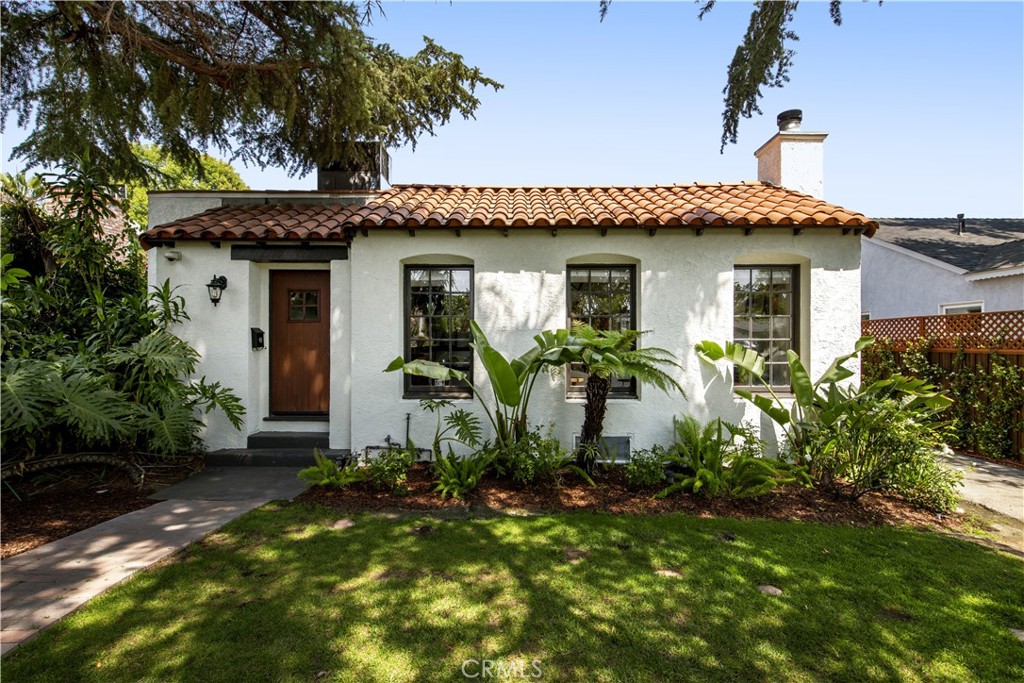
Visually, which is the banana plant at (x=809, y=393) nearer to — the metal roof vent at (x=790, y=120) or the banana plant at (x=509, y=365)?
the banana plant at (x=509, y=365)

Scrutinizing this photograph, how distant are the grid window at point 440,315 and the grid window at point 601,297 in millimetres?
1587

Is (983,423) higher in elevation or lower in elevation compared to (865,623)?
higher

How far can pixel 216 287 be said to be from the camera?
640cm

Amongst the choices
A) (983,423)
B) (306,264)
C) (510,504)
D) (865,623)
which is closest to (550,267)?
(510,504)

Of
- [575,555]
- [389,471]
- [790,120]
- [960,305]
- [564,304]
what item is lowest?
[575,555]

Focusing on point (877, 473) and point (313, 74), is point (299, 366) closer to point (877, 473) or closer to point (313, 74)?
point (313, 74)

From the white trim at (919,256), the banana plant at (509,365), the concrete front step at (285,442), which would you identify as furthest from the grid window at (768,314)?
the white trim at (919,256)

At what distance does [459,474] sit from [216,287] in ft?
15.0

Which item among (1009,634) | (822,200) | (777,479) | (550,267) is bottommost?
(1009,634)

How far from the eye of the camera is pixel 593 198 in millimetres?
7234

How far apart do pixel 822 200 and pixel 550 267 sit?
15.0 feet

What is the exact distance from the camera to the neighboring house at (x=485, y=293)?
6.16m

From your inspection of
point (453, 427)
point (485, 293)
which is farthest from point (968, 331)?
point (453, 427)

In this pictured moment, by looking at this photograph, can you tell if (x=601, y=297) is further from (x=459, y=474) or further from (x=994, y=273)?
(x=994, y=273)
